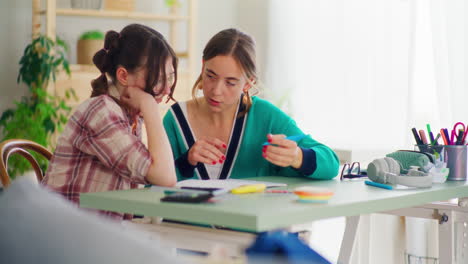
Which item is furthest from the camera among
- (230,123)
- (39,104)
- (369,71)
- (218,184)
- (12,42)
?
(12,42)

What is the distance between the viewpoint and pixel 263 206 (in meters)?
1.19

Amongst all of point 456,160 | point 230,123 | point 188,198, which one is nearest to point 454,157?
point 456,160

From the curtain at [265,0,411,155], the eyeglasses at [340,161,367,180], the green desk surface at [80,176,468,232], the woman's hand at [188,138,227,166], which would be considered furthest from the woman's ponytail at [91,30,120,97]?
the curtain at [265,0,411,155]

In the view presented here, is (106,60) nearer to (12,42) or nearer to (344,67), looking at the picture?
(344,67)

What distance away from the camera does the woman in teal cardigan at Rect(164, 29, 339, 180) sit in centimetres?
186

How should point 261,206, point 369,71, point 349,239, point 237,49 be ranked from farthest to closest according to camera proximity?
point 369,71 < point 349,239 < point 237,49 < point 261,206

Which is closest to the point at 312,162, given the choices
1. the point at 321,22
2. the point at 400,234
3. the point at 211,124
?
the point at 211,124

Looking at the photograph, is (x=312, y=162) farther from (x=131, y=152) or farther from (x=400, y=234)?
(x=400, y=234)

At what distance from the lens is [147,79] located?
169cm

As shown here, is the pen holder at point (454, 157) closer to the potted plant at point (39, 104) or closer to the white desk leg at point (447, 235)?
the white desk leg at point (447, 235)

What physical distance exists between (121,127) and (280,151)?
1.26 ft

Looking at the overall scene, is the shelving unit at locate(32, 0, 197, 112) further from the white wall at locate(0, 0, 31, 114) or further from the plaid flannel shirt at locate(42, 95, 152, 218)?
the plaid flannel shirt at locate(42, 95, 152, 218)

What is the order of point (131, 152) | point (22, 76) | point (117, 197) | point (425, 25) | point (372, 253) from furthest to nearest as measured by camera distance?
point (22, 76), point (425, 25), point (372, 253), point (131, 152), point (117, 197)

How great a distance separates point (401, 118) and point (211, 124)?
5.19 feet
